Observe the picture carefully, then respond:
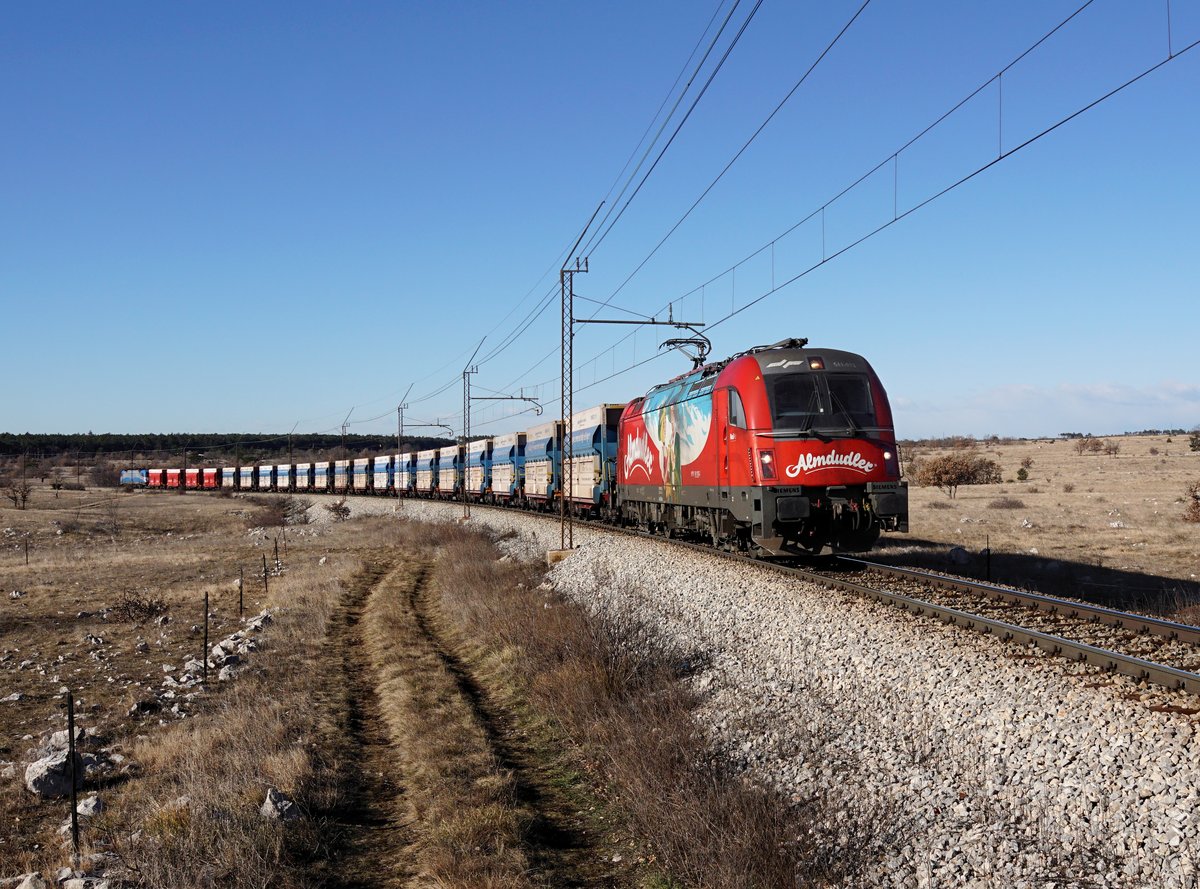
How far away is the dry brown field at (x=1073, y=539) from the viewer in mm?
17016

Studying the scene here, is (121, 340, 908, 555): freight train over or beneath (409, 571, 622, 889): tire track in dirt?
over

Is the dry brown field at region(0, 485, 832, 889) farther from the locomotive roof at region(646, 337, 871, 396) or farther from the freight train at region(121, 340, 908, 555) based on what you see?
the locomotive roof at region(646, 337, 871, 396)

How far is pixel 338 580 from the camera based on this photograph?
25.4 meters

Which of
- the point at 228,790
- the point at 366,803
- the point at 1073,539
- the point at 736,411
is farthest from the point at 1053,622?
the point at 1073,539

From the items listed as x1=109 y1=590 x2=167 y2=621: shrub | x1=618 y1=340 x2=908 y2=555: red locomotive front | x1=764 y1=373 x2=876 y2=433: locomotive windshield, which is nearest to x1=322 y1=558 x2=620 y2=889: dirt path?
x1=618 y1=340 x2=908 y2=555: red locomotive front

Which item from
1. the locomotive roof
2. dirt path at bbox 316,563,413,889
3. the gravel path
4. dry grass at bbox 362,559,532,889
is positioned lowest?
dirt path at bbox 316,563,413,889

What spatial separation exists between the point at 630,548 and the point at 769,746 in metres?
13.1

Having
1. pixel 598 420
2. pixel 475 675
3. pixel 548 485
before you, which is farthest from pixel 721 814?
pixel 548 485

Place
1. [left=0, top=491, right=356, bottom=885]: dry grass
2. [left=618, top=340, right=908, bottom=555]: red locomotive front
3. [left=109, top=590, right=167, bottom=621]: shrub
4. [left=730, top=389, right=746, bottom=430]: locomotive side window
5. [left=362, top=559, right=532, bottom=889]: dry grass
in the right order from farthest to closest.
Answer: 1. [left=109, top=590, right=167, bottom=621]: shrub
2. [left=730, top=389, right=746, bottom=430]: locomotive side window
3. [left=618, top=340, right=908, bottom=555]: red locomotive front
4. [left=0, top=491, right=356, bottom=885]: dry grass
5. [left=362, top=559, right=532, bottom=889]: dry grass

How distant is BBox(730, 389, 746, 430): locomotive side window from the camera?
15.8 m

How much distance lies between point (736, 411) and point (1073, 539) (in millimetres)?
15037

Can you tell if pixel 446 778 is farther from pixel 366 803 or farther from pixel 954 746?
pixel 954 746

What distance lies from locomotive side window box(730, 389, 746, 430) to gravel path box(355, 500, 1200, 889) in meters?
4.17

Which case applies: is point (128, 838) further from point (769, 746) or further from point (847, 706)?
point (847, 706)
